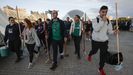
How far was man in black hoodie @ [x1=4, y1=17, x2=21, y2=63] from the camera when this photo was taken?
344 inches

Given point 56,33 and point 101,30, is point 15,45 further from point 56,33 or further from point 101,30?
point 101,30

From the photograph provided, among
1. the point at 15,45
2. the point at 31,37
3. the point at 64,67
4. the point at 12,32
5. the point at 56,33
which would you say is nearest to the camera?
the point at 56,33

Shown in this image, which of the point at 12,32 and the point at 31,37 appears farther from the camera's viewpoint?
the point at 12,32

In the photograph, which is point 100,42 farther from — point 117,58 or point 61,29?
point 61,29

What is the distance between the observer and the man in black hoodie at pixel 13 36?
8742 millimetres

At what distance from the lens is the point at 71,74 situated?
22.9ft

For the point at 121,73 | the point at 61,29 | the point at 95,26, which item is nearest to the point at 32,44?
the point at 61,29

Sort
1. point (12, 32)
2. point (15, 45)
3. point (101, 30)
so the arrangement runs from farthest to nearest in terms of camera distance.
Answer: point (15, 45) → point (12, 32) → point (101, 30)

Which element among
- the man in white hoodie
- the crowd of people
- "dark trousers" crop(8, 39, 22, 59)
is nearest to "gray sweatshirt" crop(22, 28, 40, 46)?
the crowd of people

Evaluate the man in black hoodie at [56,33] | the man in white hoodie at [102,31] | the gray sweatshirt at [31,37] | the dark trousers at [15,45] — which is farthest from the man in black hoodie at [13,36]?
the man in white hoodie at [102,31]

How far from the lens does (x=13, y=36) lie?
8.84 meters

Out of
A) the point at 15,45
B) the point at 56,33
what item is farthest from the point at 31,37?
the point at 15,45

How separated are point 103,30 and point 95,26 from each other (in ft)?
0.82

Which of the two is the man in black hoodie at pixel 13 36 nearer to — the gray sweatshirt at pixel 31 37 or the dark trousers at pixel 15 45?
the dark trousers at pixel 15 45
